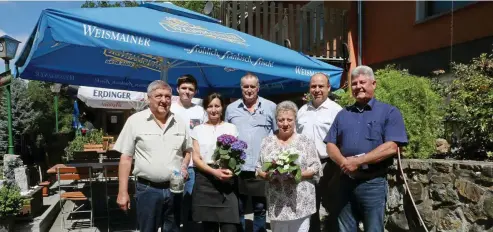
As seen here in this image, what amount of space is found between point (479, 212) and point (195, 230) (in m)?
3.21

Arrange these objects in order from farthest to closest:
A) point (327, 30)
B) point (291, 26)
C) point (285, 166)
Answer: point (291, 26), point (327, 30), point (285, 166)

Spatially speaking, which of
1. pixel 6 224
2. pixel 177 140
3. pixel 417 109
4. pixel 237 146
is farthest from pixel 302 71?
pixel 6 224

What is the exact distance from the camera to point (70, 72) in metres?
6.34

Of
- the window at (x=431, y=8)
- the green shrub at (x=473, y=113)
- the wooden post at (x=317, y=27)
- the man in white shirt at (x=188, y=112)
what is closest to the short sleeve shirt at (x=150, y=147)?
the man in white shirt at (x=188, y=112)

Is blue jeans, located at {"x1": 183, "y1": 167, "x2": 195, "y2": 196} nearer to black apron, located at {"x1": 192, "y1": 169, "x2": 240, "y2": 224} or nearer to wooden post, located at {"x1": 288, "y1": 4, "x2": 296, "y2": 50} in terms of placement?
black apron, located at {"x1": 192, "y1": 169, "x2": 240, "y2": 224}

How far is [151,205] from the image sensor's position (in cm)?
339

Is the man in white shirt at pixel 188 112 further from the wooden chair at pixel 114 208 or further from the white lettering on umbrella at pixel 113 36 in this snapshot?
the wooden chair at pixel 114 208

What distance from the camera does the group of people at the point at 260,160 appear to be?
10.7 ft

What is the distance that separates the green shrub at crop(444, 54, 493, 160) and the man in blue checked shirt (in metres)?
1.12

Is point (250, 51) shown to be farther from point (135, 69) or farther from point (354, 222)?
point (135, 69)

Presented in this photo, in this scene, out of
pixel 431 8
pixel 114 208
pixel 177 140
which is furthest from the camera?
pixel 431 8

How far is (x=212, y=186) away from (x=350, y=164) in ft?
4.13

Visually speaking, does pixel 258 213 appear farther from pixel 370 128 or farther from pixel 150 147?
pixel 370 128

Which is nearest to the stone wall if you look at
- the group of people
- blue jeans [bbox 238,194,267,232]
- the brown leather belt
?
the group of people
